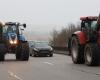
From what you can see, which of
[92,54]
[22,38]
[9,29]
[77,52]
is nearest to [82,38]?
[77,52]

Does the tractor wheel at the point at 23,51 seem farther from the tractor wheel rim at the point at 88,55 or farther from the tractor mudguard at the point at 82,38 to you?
the tractor wheel rim at the point at 88,55

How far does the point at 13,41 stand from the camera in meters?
31.8

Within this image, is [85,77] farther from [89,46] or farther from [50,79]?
[89,46]

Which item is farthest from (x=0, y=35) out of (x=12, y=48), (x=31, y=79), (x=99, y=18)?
(x=31, y=79)

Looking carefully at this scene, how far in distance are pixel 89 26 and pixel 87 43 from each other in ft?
3.77

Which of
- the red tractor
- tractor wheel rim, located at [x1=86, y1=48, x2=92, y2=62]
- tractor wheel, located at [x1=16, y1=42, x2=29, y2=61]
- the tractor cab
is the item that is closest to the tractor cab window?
tractor wheel, located at [x1=16, y1=42, x2=29, y2=61]

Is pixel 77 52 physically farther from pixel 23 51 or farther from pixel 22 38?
pixel 22 38

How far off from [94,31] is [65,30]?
287ft

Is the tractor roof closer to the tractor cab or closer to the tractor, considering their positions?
the tractor cab

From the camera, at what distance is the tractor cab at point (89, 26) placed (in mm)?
24375

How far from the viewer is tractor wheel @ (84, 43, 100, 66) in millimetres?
23422

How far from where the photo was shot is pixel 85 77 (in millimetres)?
17656

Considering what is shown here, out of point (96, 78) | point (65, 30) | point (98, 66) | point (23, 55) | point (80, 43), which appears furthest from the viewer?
point (65, 30)

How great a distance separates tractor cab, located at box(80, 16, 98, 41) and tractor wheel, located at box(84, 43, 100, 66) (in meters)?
0.54
